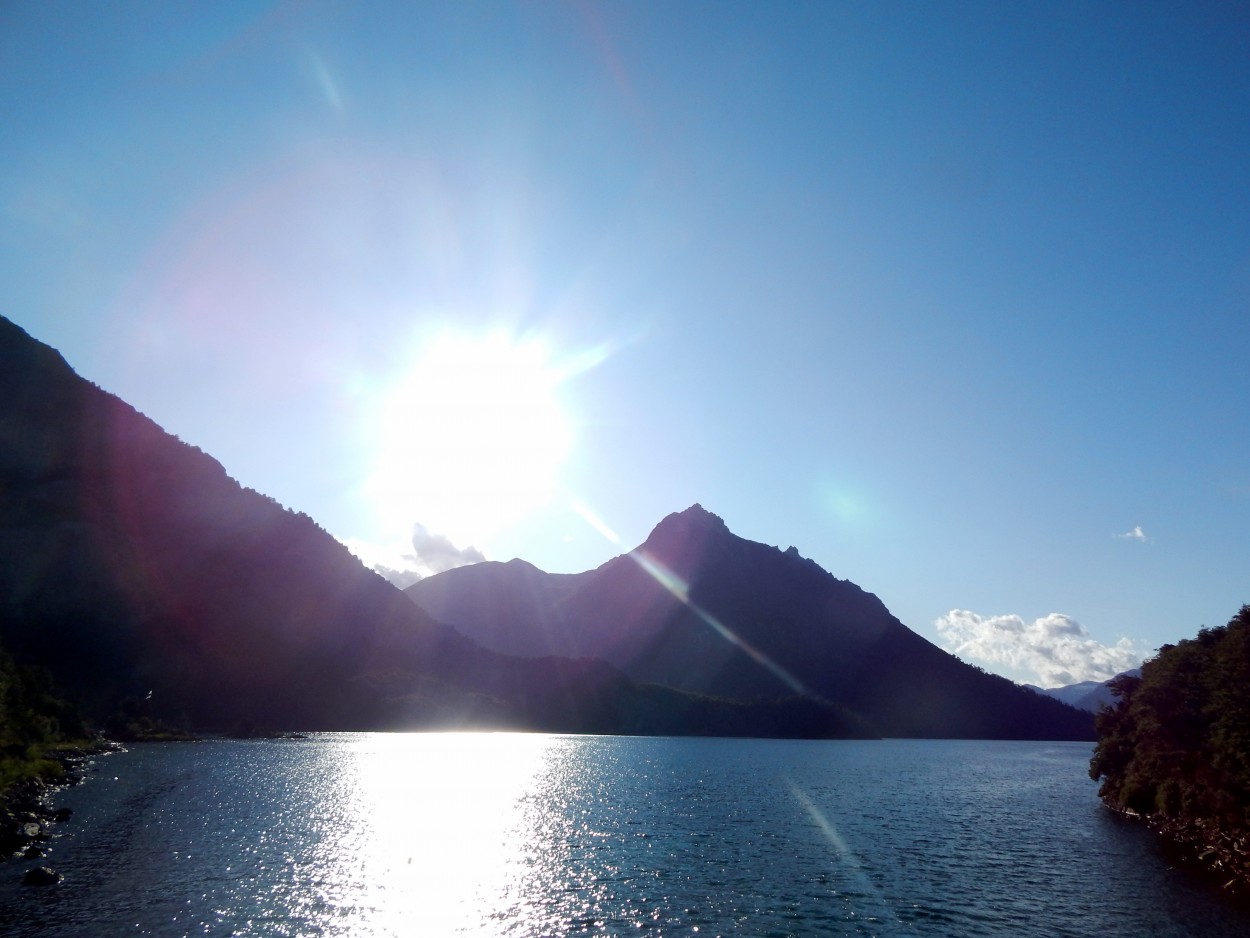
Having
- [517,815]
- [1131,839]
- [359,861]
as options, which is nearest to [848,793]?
[1131,839]

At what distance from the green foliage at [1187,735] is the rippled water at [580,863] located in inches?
213

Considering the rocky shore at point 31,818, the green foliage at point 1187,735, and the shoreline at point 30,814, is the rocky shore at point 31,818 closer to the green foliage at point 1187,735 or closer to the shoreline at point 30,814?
the shoreline at point 30,814

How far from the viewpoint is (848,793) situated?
110 m

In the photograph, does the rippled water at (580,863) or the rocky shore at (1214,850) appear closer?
the rippled water at (580,863)

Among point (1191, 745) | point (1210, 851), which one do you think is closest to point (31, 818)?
point (1210, 851)

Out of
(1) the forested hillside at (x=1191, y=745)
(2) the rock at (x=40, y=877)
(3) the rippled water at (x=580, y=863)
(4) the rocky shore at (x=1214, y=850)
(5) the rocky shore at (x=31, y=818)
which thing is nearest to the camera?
(3) the rippled water at (x=580, y=863)

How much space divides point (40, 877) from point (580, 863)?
33059 millimetres

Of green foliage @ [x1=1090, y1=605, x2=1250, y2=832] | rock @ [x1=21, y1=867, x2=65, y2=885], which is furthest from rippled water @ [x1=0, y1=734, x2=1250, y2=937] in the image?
green foliage @ [x1=1090, y1=605, x2=1250, y2=832]

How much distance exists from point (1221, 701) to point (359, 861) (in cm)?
7442

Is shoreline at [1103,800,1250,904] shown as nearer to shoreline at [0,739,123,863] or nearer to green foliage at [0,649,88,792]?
shoreline at [0,739,123,863]

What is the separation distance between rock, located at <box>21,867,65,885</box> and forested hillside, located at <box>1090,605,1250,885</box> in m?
74.9

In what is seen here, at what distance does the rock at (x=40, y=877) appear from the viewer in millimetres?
44906

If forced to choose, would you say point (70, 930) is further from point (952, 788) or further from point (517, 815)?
point (952, 788)

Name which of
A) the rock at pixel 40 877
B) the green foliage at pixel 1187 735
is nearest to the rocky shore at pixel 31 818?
the rock at pixel 40 877
